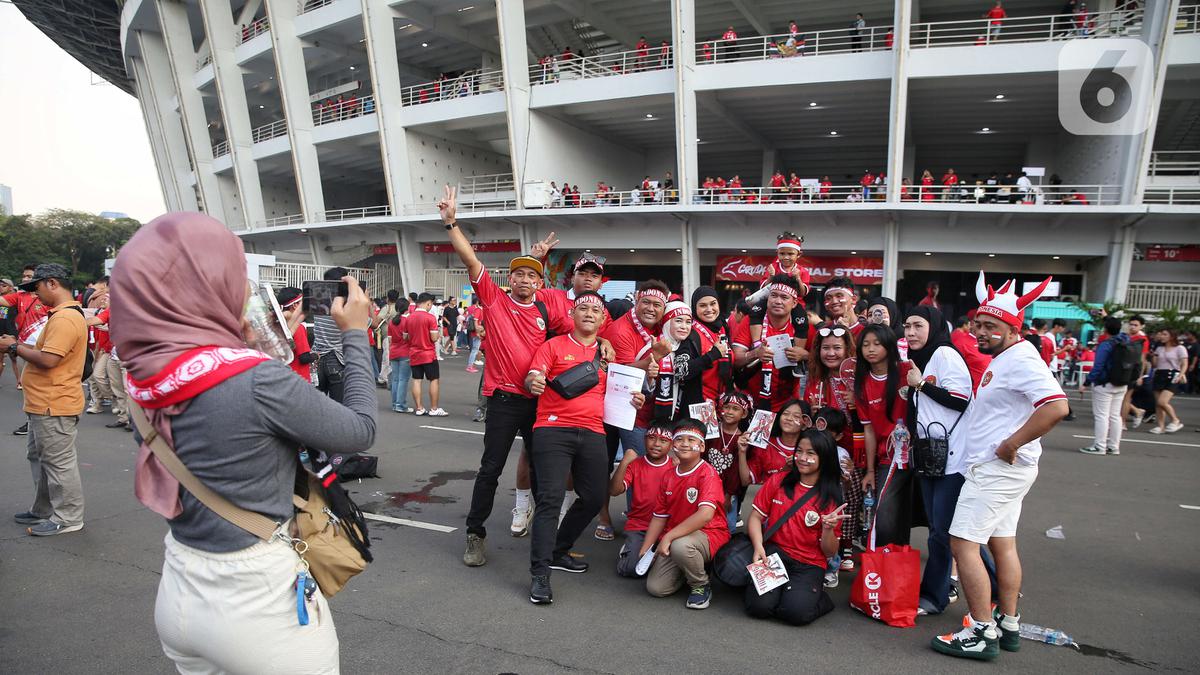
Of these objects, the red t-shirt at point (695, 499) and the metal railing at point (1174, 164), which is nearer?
the red t-shirt at point (695, 499)

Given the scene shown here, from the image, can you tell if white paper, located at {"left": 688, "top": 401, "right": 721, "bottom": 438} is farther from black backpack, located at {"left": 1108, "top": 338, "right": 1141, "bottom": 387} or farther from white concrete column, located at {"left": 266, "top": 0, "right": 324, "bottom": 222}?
white concrete column, located at {"left": 266, "top": 0, "right": 324, "bottom": 222}

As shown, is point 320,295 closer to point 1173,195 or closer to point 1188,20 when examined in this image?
point 1188,20

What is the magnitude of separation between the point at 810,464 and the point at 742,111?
67.7 ft

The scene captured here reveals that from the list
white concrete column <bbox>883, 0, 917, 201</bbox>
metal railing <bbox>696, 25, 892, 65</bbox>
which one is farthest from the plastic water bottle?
metal railing <bbox>696, 25, 892, 65</bbox>

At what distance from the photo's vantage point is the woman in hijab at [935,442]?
4035 millimetres

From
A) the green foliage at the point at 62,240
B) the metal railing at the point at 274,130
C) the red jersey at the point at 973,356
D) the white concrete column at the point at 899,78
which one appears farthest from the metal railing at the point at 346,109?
the green foliage at the point at 62,240

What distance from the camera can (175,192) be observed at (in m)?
39.2

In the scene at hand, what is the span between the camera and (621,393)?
191 inches

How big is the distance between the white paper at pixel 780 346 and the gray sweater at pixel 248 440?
4.28 metres

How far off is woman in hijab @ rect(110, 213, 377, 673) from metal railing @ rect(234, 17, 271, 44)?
32.3m

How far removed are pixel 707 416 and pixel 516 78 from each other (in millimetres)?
20116

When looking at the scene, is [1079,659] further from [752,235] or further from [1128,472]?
[752,235]

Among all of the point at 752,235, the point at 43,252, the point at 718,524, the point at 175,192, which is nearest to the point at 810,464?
the point at 718,524

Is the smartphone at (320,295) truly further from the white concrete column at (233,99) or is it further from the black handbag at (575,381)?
the white concrete column at (233,99)
